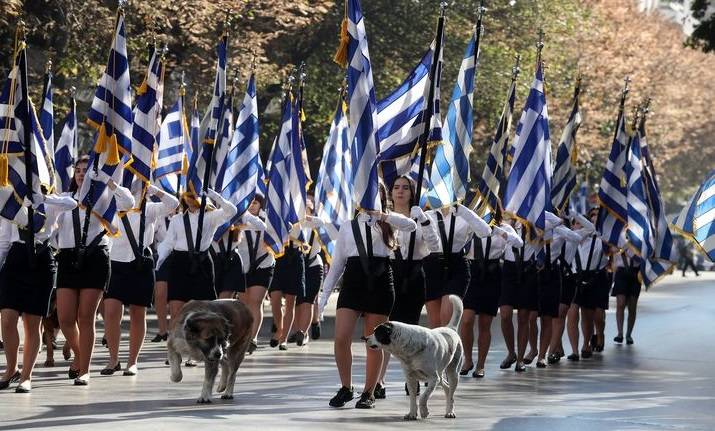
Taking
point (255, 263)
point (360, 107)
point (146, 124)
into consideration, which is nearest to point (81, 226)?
point (146, 124)

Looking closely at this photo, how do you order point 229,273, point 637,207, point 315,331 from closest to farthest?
point 229,273 < point 315,331 < point 637,207

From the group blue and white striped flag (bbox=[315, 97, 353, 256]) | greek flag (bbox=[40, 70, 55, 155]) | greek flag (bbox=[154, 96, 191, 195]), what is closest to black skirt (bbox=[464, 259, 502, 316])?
greek flag (bbox=[154, 96, 191, 195])

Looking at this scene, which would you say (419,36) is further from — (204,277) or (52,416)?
(52,416)

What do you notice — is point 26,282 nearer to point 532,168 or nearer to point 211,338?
point 211,338

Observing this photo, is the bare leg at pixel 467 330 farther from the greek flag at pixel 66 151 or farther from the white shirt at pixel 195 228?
the greek flag at pixel 66 151

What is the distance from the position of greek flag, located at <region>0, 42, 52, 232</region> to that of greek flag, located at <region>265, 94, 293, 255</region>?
224 inches

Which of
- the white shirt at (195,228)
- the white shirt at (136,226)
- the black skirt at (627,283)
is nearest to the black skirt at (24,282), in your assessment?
the white shirt at (136,226)

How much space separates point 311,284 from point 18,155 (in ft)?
25.6

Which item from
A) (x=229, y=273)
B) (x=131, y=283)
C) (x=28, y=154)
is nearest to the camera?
(x=28, y=154)

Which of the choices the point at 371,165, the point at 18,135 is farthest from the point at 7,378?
the point at 371,165

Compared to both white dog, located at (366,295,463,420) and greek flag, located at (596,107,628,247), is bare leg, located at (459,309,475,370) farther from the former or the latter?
greek flag, located at (596,107,628,247)

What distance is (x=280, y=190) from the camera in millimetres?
20109

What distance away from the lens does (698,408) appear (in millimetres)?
13531

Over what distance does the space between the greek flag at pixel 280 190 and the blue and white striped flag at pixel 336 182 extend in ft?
4.34
